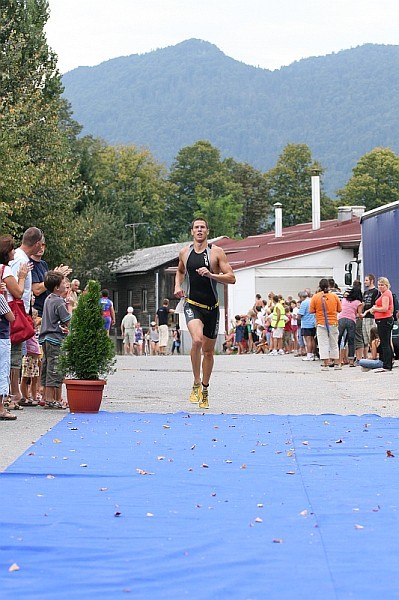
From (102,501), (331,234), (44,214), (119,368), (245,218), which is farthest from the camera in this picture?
(245,218)

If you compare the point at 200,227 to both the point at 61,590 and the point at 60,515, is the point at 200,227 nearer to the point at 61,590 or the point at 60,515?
the point at 60,515

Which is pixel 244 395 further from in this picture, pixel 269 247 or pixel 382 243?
pixel 269 247

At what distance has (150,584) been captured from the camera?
4918 mm

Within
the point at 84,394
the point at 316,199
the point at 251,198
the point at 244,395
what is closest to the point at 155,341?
the point at 316,199

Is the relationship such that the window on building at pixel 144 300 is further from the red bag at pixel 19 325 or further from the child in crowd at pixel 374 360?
the red bag at pixel 19 325

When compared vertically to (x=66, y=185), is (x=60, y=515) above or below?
below

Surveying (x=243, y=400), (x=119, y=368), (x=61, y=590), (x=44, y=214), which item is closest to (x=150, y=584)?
(x=61, y=590)

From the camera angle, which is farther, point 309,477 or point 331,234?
point 331,234

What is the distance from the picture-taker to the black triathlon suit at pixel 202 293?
44.4 feet

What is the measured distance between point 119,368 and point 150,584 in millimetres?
21470

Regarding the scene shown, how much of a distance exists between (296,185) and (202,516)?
333 feet

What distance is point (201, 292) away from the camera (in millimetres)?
13602

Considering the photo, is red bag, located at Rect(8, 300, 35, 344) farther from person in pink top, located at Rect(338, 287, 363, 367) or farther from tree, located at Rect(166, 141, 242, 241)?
tree, located at Rect(166, 141, 242, 241)

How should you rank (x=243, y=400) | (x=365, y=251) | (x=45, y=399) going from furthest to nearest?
(x=365, y=251)
(x=243, y=400)
(x=45, y=399)
